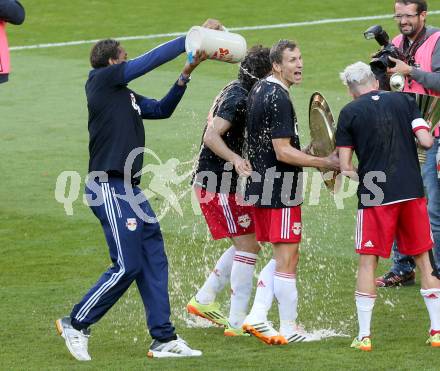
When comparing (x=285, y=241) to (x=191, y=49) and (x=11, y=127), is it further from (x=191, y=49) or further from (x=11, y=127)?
(x=11, y=127)

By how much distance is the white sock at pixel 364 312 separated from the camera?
26.4ft

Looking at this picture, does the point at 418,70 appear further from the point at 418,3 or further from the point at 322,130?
the point at 322,130

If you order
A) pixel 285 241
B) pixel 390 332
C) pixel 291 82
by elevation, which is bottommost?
pixel 390 332

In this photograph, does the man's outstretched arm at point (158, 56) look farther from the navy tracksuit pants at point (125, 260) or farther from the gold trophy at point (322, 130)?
the gold trophy at point (322, 130)

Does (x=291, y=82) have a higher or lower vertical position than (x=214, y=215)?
higher

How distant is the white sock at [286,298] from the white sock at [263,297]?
0.10 metres

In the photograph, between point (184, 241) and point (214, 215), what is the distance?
241 centimetres

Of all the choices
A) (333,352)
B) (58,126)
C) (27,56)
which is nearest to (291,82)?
(333,352)

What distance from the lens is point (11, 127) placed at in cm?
1605

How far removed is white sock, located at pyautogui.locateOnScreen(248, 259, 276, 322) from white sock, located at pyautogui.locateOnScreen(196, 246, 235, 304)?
0.56 m

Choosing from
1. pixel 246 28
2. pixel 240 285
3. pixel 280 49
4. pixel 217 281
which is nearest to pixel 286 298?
pixel 240 285

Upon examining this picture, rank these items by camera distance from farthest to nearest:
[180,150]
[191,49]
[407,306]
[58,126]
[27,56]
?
1. [27,56]
2. [58,126]
3. [180,150]
4. [407,306]
5. [191,49]

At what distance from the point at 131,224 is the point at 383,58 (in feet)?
7.95

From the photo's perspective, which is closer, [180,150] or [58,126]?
[180,150]
